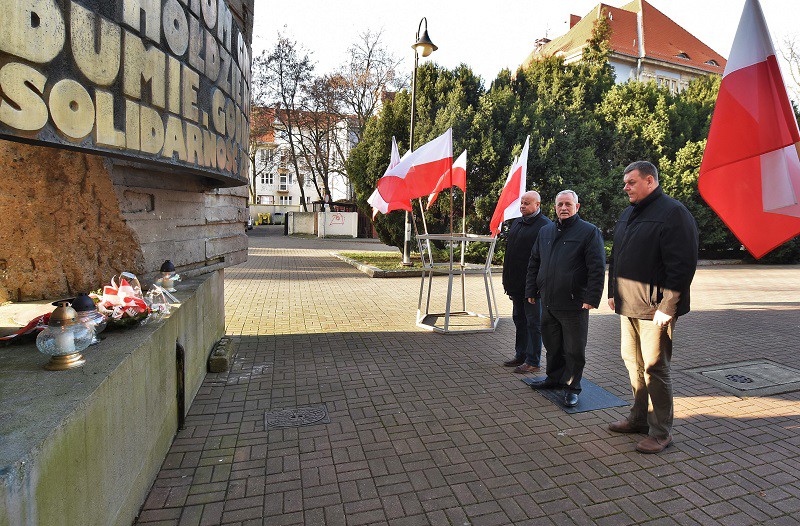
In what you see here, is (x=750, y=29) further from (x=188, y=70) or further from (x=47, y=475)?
(x=47, y=475)

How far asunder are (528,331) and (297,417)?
9.21ft

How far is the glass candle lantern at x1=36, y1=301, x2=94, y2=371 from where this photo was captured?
228 centimetres

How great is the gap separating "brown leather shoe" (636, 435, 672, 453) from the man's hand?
917mm

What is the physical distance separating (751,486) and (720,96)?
253 cm

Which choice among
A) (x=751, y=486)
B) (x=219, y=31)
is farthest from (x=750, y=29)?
(x=219, y=31)

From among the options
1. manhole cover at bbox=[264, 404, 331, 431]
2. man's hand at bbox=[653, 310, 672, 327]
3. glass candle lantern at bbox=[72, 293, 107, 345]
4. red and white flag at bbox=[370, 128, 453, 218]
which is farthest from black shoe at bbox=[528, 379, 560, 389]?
glass candle lantern at bbox=[72, 293, 107, 345]

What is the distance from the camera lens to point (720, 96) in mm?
3057

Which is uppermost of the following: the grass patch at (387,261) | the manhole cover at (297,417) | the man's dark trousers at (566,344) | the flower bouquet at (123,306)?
the flower bouquet at (123,306)

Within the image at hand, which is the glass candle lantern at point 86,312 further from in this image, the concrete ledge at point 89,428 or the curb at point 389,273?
the curb at point 389,273

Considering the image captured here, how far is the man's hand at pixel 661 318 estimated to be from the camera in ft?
11.1

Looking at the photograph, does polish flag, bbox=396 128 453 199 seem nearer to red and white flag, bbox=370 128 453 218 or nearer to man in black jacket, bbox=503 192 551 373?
red and white flag, bbox=370 128 453 218

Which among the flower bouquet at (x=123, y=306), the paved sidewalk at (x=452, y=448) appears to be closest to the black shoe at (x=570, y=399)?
the paved sidewalk at (x=452, y=448)

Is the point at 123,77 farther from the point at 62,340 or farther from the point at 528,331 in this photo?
the point at 528,331

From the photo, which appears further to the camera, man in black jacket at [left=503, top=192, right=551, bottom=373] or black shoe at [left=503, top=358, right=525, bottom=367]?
black shoe at [left=503, top=358, right=525, bottom=367]
